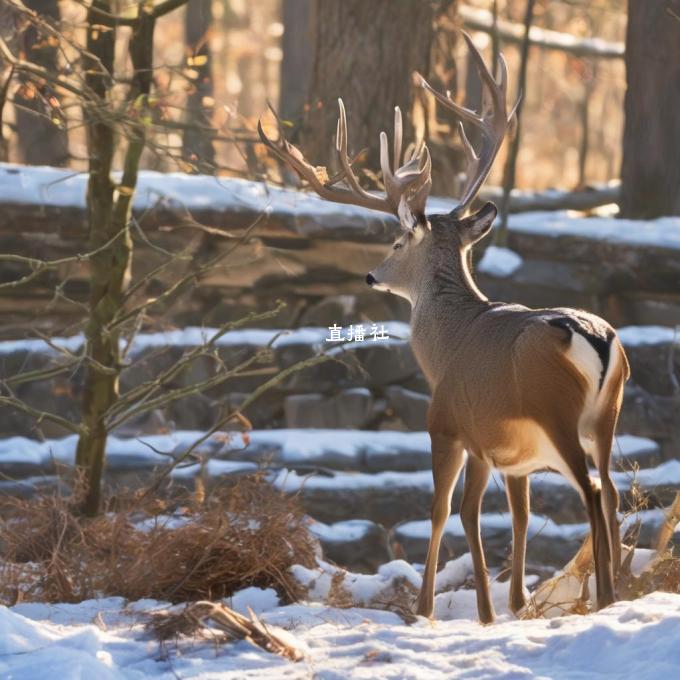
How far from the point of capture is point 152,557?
21.1 feet

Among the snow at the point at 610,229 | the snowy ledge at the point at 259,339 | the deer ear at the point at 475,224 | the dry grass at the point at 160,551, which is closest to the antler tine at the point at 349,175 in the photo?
the deer ear at the point at 475,224

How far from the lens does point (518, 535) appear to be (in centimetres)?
623

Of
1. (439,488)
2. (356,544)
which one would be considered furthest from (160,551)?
(356,544)

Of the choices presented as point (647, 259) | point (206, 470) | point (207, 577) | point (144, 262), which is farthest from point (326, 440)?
point (207, 577)

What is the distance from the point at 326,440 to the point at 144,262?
1973 millimetres

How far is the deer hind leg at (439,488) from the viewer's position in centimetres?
607

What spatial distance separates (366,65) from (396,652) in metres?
7.91

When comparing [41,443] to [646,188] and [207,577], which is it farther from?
[646,188]

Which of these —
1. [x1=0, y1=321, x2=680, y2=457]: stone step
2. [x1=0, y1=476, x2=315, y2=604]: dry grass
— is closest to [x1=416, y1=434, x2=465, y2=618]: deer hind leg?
[x1=0, y1=476, x2=315, y2=604]: dry grass

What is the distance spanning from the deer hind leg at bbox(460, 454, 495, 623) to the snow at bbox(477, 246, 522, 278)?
5046 mm

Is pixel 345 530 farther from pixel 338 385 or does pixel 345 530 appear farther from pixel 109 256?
pixel 109 256

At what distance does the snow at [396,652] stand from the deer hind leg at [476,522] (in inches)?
31.8

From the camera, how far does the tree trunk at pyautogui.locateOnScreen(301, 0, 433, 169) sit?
1178 cm

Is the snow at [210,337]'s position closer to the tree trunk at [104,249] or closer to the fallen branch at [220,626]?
the tree trunk at [104,249]
